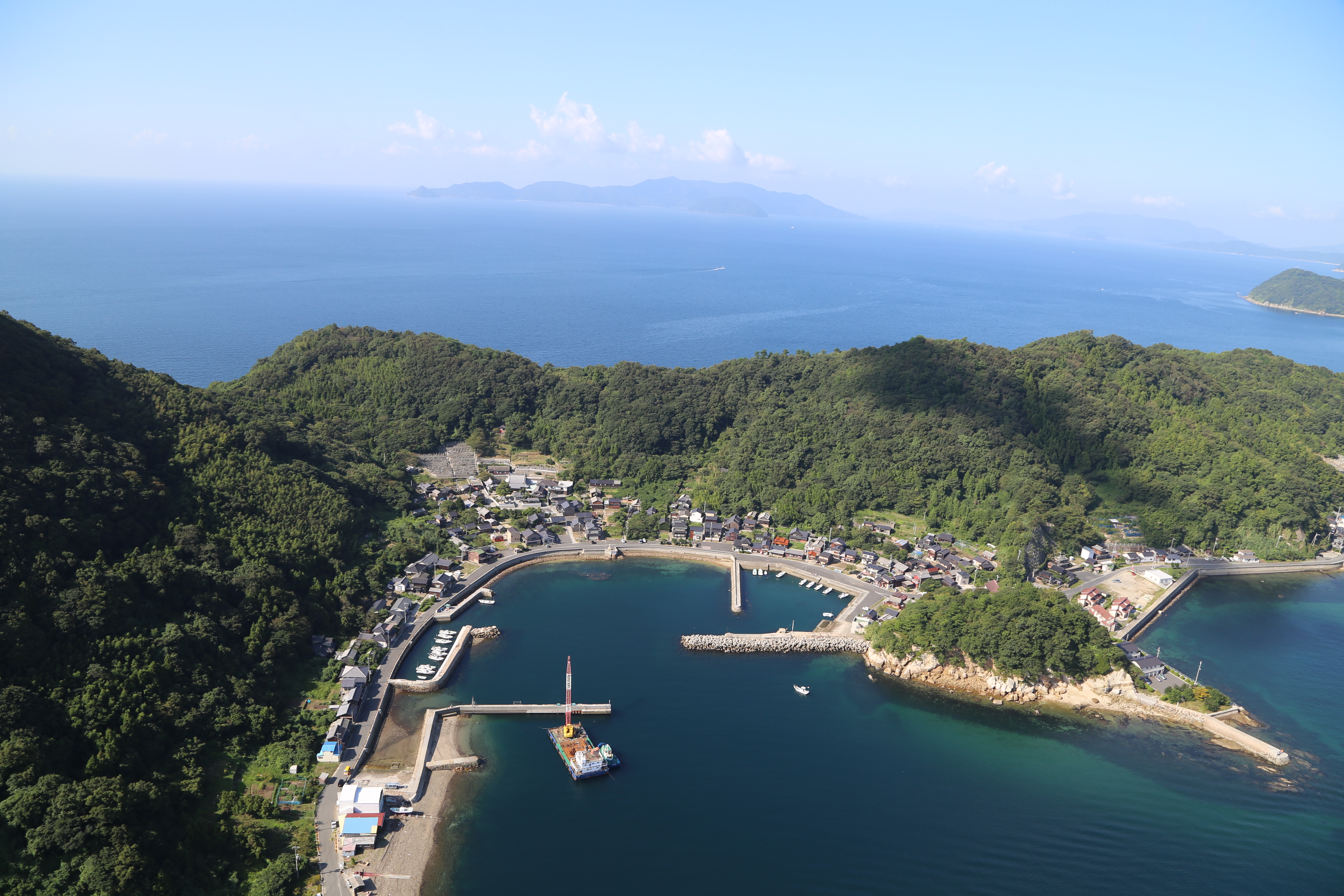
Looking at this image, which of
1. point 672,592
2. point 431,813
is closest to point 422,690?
point 431,813

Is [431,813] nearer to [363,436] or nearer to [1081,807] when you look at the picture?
[1081,807]

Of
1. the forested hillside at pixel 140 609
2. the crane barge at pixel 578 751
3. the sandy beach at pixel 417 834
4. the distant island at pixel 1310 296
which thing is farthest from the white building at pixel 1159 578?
the distant island at pixel 1310 296

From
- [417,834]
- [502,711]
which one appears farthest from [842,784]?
[417,834]

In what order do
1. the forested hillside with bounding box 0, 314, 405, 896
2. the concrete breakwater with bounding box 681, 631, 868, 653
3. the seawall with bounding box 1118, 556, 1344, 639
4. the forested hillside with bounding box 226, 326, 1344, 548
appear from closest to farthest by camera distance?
the forested hillside with bounding box 0, 314, 405, 896 → the concrete breakwater with bounding box 681, 631, 868, 653 → the seawall with bounding box 1118, 556, 1344, 639 → the forested hillside with bounding box 226, 326, 1344, 548

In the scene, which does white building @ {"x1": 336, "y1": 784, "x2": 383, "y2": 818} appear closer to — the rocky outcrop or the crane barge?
the crane barge

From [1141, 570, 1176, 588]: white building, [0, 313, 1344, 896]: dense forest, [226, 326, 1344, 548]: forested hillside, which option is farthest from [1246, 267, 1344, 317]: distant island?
[1141, 570, 1176, 588]: white building

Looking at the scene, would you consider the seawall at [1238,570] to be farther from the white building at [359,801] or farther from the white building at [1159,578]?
the white building at [359,801]

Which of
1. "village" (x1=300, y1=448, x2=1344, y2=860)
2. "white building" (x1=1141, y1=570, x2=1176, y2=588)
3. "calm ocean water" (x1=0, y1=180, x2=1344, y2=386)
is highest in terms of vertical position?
"calm ocean water" (x1=0, y1=180, x2=1344, y2=386)
